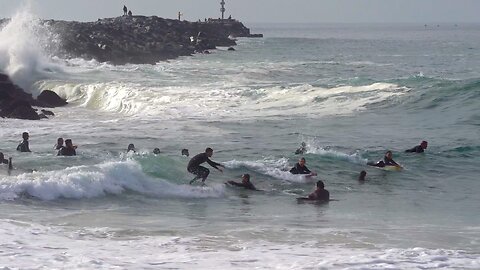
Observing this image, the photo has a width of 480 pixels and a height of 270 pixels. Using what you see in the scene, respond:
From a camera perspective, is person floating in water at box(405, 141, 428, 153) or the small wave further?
person floating in water at box(405, 141, 428, 153)

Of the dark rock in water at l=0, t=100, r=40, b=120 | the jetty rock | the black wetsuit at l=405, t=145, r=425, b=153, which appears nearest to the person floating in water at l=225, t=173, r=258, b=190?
the black wetsuit at l=405, t=145, r=425, b=153

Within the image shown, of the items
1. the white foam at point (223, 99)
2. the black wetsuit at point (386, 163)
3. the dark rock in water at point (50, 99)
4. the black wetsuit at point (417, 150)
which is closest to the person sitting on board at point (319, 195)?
the black wetsuit at point (386, 163)

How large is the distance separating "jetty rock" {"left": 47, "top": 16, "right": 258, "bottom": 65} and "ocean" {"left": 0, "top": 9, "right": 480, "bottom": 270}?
72.4 ft

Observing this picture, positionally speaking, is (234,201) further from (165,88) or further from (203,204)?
(165,88)

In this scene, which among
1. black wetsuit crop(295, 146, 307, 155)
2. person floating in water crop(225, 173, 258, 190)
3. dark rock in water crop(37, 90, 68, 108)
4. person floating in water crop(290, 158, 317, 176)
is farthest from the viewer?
dark rock in water crop(37, 90, 68, 108)

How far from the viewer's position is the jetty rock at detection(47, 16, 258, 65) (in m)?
61.2

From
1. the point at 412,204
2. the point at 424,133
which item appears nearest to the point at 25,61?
the point at 424,133

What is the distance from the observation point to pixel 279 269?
8.68 metres

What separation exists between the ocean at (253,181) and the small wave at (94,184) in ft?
0.12

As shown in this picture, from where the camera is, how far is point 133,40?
6931cm

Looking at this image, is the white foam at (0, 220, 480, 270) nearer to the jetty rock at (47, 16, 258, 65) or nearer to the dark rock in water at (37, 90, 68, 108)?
the dark rock in water at (37, 90, 68, 108)

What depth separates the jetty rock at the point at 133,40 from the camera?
61219 mm

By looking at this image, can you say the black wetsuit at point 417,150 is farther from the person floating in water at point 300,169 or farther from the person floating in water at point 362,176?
the person floating in water at point 300,169

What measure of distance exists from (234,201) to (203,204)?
0.74 metres
